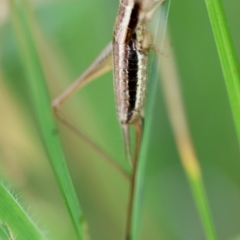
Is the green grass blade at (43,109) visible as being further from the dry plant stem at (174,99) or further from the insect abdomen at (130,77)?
the dry plant stem at (174,99)

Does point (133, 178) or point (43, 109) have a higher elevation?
point (43, 109)

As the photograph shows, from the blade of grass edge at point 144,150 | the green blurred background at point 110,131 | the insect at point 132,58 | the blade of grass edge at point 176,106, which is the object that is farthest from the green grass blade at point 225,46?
the green blurred background at point 110,131

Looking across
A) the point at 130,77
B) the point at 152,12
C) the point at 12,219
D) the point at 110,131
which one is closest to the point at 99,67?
the point at 130,77

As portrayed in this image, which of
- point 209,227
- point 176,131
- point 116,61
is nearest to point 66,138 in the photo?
point 176,131

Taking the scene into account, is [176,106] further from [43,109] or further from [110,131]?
[43,109]

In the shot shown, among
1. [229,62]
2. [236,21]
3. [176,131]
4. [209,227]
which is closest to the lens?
[229,62]

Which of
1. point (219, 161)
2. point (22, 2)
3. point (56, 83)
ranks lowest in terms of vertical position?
point (219, 161)

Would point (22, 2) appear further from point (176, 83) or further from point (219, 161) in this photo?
point (219, 161)
